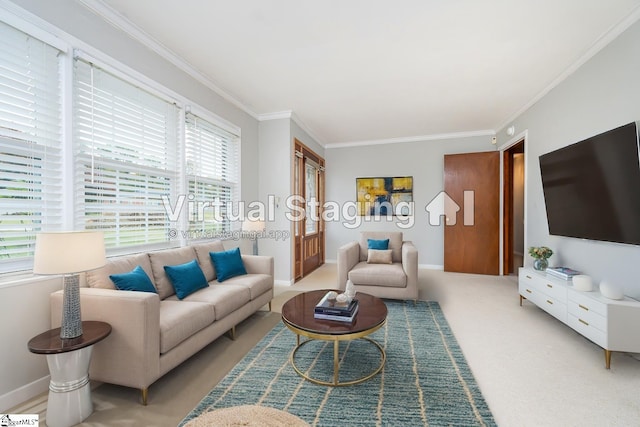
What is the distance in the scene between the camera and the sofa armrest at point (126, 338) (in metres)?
1.67

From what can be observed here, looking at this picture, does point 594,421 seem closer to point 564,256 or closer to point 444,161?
point 564,256

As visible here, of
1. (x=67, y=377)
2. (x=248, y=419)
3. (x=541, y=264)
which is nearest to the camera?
(x=248, y=419)

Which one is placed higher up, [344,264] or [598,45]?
[598,45]

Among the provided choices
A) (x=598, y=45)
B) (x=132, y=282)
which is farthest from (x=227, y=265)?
(x=598, y=45)

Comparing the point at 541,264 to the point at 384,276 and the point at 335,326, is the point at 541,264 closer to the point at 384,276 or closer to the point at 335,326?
the point at 384,276

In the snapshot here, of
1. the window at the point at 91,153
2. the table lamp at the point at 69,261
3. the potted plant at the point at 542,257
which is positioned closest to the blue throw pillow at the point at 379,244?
the potted plant at the point at 542,257

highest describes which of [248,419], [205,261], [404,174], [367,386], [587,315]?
[404,174]

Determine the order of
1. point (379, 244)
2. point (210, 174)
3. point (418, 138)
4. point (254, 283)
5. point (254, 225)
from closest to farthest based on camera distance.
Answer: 1. point (254, 283)
2. point (210, 174)
3. point (254, 225)
4. point (379, 244)
5. point (418, 138)

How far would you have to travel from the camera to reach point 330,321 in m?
2.02

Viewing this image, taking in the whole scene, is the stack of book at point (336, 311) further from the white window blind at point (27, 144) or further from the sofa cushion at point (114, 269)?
the white window blind at point (27, 144)

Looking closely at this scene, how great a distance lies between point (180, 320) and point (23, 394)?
0.99 m

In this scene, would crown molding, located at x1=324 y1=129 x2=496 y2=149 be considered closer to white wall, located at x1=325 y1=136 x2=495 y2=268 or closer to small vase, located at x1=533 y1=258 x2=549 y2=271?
white wall, located at x1=325 y1=136 x2=495 y2=268

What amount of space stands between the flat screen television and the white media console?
533 millimetres

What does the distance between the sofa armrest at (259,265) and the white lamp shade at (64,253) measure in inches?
70.4
